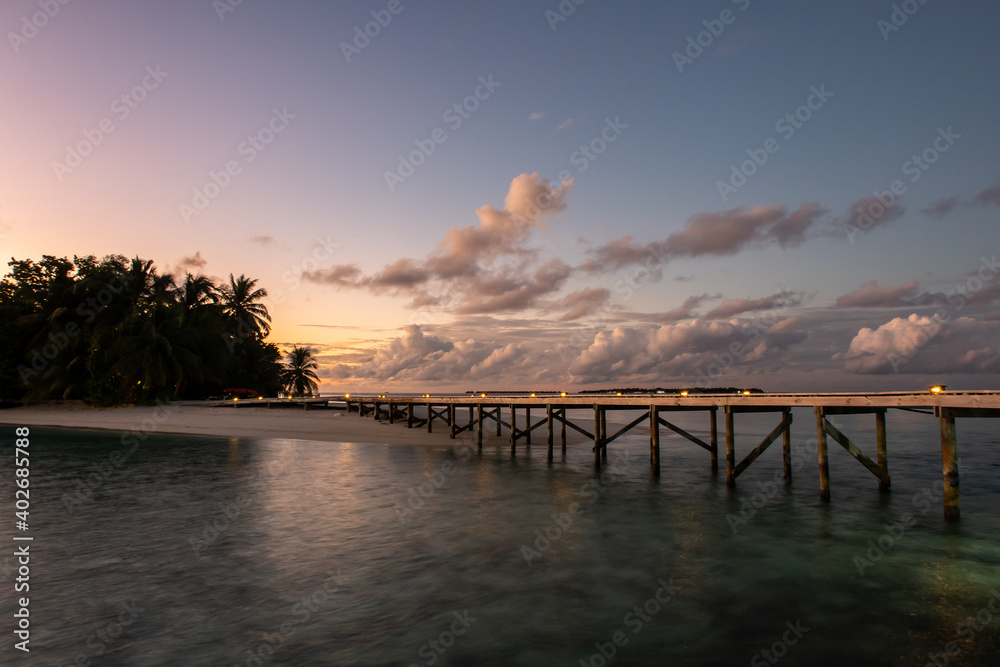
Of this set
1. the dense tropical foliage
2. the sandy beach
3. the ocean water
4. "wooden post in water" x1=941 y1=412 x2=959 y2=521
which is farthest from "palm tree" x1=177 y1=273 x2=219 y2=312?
"wooden post in water" x1=941 y1=412 x2=959 y2=521

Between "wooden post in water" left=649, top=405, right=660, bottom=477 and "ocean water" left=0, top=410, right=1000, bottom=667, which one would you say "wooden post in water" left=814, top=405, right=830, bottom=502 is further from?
"wooden post in water" left=649, top=405, right=660, bottom=477

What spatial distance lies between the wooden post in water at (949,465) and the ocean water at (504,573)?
0.49 metres

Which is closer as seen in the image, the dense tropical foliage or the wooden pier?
the wooden pier

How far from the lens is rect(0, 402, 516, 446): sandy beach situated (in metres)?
41.2

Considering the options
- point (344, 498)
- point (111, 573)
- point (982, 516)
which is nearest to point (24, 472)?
point (344, 498)

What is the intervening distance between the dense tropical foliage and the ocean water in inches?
1165

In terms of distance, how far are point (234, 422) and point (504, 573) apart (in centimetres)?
4151

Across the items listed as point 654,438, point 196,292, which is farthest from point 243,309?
point 654,438

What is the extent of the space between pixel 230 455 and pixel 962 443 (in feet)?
186

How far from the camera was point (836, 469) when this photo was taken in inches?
1118

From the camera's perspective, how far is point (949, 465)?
14.6 m

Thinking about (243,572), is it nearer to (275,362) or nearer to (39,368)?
(39,368)

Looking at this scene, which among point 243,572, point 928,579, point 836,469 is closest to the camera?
point 928,579

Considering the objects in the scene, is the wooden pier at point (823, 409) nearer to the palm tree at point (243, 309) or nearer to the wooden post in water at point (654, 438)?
the wooden post in water at point (654, 438)
